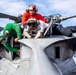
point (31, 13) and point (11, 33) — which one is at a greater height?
point (31, 13)

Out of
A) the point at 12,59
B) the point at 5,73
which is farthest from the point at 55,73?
the point at 12,59

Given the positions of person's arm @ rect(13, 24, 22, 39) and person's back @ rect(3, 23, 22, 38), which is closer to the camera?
person's arm @ rect(13, 24, 22, 39)

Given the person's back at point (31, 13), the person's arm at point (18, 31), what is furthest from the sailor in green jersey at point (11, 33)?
the person's back at point (31, 13)

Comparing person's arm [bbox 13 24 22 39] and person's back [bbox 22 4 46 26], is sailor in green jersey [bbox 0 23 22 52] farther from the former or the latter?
person's back [bbox 22 4 46 26]

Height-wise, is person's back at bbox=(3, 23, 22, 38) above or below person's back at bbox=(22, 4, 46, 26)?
below

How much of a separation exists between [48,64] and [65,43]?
61.0 inches

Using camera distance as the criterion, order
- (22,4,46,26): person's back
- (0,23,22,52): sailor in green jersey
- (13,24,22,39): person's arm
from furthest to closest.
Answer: (22,4,46,26): person's back < (0,23,22,52): sailor in green jersey < (13,24,22,39): person's arm

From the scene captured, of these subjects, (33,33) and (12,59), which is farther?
(12,59)

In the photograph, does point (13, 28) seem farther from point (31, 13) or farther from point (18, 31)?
point (31, 13)

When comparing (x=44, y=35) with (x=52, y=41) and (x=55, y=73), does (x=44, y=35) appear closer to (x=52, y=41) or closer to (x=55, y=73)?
(x=52, y=41)

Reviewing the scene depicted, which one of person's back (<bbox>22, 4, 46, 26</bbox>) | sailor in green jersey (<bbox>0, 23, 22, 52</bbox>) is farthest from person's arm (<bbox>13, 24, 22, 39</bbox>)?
person's back (<bbox>22, 4, 46, 26</bbox>)

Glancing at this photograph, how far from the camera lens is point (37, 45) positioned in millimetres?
5098

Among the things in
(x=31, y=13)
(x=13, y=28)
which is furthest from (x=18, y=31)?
(x=31, y=13)

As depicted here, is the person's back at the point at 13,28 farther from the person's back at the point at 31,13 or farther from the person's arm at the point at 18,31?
the person's back at the point at 31,13
